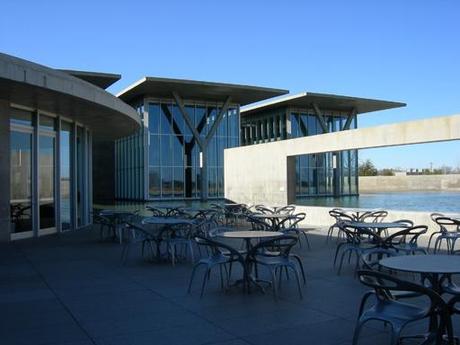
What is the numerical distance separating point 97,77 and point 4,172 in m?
19.4

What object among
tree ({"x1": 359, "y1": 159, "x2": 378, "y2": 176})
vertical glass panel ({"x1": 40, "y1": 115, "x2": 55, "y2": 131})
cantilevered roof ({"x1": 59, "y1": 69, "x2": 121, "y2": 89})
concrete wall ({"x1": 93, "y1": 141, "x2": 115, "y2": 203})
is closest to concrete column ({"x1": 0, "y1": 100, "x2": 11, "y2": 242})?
vertical glass panel ({"x1": 40, "y1": 115, "x2": 55, "y2": 131})

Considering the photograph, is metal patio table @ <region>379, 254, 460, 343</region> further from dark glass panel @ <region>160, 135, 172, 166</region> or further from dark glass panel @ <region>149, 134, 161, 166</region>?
dark glass panel @ <region>160, 135, 172, 166</region>

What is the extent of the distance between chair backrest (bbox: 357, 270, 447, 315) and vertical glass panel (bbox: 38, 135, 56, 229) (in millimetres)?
10930

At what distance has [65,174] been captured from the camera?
14.9 m

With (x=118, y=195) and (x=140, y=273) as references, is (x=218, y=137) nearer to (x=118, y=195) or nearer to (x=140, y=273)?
(x=118, y=195)

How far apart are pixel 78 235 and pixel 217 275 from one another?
715cm

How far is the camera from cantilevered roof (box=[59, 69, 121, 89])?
29984 mm

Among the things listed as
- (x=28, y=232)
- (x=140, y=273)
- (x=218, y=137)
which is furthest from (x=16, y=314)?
(x=218, y=137)

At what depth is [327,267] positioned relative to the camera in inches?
338

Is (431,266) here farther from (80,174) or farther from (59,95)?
(80,174)

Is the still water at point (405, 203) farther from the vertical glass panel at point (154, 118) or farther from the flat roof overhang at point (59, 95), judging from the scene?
the flat roof overhang at point (59, 95)

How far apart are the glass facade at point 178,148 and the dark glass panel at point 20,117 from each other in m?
21.0

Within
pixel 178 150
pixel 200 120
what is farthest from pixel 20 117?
pixel 200 120

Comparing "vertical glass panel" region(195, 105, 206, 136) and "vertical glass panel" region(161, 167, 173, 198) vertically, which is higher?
"vertical glass panel" region(195, 105, 206, 136)
